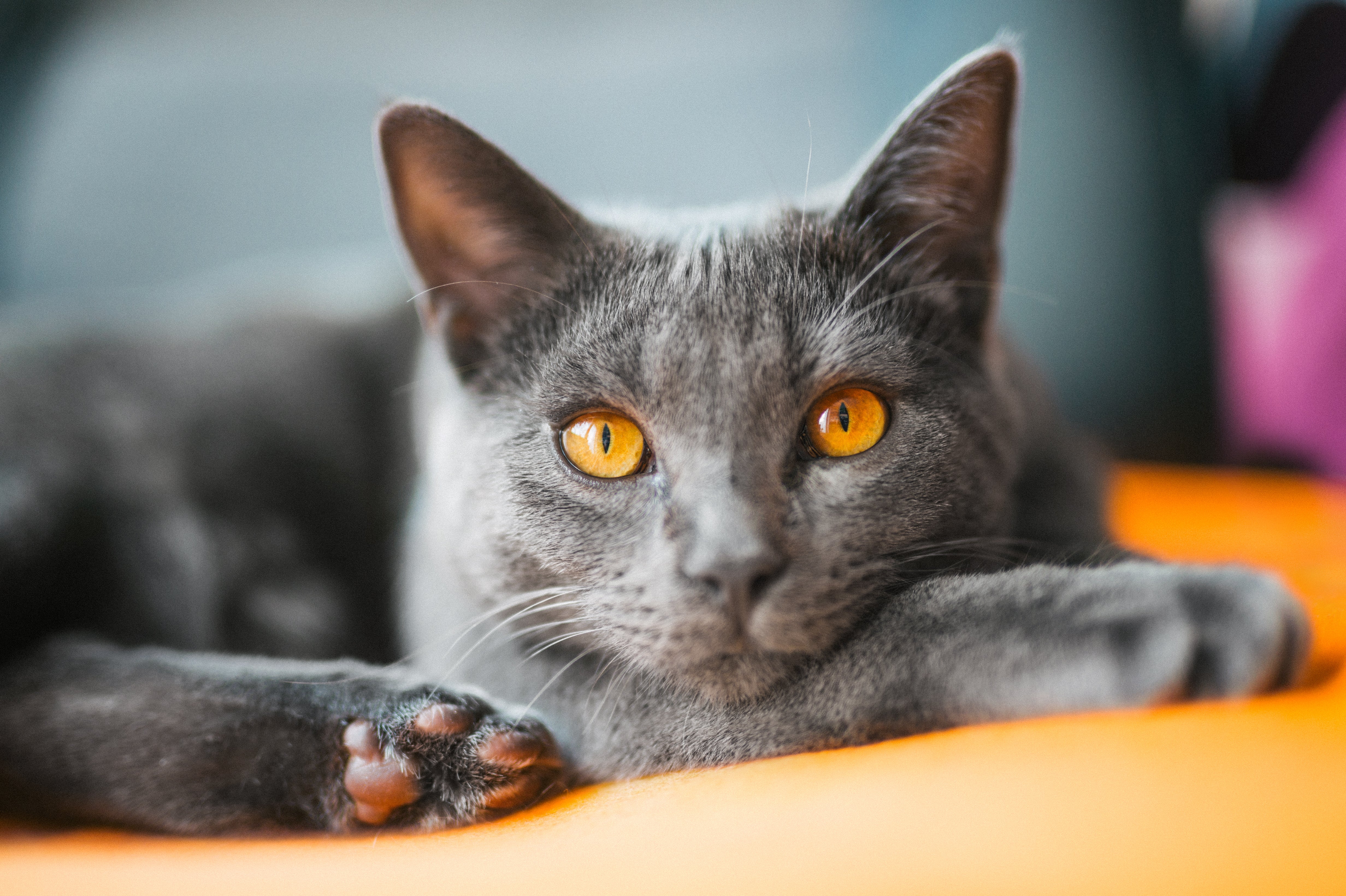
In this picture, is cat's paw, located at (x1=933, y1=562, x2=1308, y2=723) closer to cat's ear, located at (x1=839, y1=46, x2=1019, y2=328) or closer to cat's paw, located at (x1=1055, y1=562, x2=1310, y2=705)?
→ cat's paw, located at (x1=1055, y1=562, x2=1310, y2=705)

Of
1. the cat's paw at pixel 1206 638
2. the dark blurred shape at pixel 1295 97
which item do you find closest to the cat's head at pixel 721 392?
the cat's paw at pixel 1206 638

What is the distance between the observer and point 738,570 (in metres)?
0.77

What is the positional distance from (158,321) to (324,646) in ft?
2.02

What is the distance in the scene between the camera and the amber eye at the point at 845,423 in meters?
0.90

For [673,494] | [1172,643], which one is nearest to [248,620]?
[673,494]

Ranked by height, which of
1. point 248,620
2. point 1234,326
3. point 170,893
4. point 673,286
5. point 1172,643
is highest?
point 1234,326

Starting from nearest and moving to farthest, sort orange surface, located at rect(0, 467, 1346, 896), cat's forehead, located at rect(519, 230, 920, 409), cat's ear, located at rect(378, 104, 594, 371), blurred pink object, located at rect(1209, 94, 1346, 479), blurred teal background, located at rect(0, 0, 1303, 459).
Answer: orange surface, located at rect(0, 467, 1346, 896)
cat's forehead, located at rect(519, 230, 920, 409)
cat's ear, located at rect(378, 104, 594, 371)
blurred pink object, located at rect(1209, 94, 1346, 479)
blurred teal background, located at rect(0, 0, 1303, 459)

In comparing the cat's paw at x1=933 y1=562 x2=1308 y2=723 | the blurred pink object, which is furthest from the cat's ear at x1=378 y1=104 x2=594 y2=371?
the blurred pink object

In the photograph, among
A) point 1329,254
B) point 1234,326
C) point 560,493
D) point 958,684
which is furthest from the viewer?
point 1234,326

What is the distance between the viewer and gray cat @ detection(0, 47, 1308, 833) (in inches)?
30.8

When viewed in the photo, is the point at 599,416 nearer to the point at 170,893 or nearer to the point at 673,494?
the point at 673,494

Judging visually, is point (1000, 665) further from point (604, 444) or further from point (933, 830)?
point (604, 444)

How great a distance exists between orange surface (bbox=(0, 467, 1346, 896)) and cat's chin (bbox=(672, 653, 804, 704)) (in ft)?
0.22

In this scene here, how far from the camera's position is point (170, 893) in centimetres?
76
